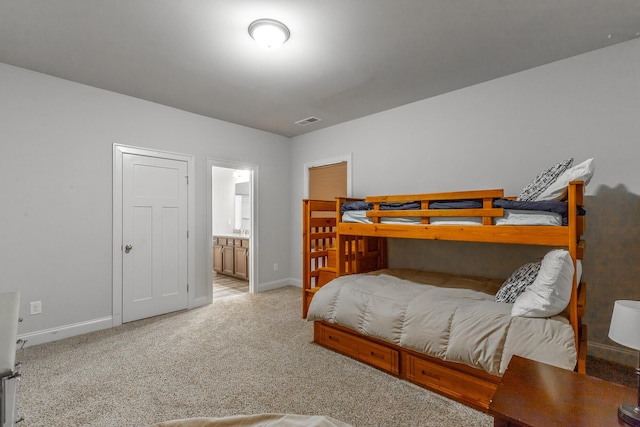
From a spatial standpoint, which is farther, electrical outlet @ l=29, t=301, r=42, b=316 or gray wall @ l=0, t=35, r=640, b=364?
electrical outlet @ l=29, t=301, r=42, b=316

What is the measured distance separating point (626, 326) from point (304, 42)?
251 centimetres

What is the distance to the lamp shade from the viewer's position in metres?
1.05

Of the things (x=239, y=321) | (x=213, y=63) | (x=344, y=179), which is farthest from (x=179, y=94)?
(x=239, y=321)

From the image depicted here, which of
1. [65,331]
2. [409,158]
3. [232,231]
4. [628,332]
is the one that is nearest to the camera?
[628,332]

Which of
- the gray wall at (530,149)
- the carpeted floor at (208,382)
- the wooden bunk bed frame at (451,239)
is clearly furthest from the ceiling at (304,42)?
the carpeted floor at (208,382)

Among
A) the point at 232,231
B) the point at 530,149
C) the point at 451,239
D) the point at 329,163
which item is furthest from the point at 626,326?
the point at 232,231

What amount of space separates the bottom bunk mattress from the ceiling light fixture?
210 centimetres

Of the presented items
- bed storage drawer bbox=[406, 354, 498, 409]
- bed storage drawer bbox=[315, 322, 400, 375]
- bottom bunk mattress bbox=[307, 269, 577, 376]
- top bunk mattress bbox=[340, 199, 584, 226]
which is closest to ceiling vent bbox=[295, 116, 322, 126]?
top bunk mattress bbox=[340, 199, 584, 226]

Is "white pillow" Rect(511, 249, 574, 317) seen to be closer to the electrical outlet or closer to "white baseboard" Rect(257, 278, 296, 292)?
"white baseboard" Rect(257, 278, 296, 292)

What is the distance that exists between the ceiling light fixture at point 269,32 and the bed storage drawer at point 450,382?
8.44ft

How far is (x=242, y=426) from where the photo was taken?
942 mm

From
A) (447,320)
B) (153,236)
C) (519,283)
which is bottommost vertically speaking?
(447,320)

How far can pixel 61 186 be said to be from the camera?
2.98 meters

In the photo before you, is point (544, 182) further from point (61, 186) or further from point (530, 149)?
point (61, 186)
